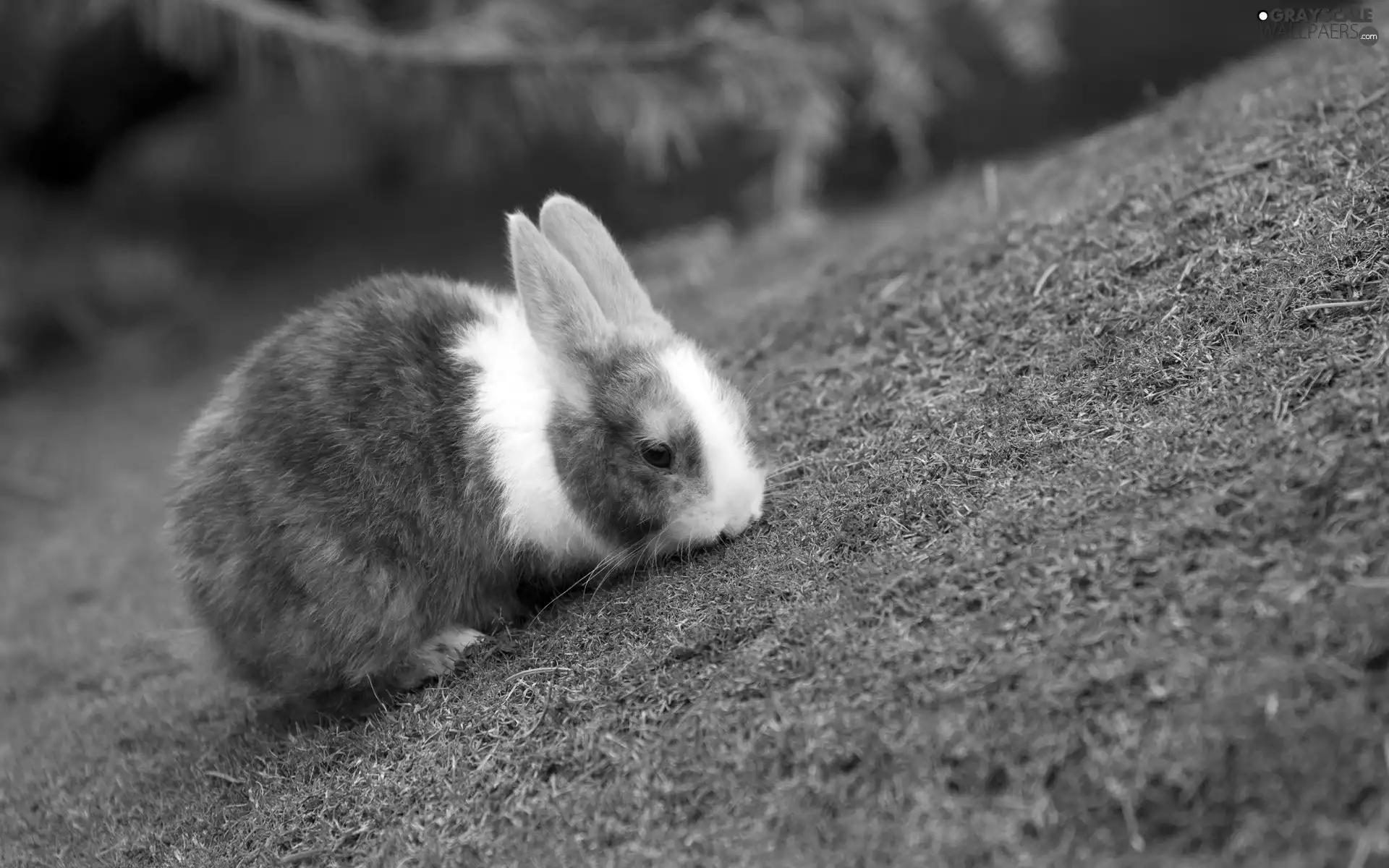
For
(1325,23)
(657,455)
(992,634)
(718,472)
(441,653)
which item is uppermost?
(1325,23)

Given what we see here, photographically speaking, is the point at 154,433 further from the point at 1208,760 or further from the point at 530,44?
the point at 1208,760

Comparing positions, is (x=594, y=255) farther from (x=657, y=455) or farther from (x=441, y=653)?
(x=441, y=653)

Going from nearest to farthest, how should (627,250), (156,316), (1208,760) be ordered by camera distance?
1. (1208,760)
2. (627,250)
3. (156,316)

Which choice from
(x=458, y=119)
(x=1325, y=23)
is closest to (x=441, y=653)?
(x=1325, y=23)

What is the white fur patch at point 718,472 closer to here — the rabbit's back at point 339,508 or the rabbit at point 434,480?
the rabbit at point 434,480

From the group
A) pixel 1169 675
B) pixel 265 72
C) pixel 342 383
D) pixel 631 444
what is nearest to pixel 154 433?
pixel 265 72

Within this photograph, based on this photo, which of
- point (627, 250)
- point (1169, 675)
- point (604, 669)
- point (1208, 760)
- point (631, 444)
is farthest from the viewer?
point (627, 250)

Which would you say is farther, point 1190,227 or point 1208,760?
point 1190,227
